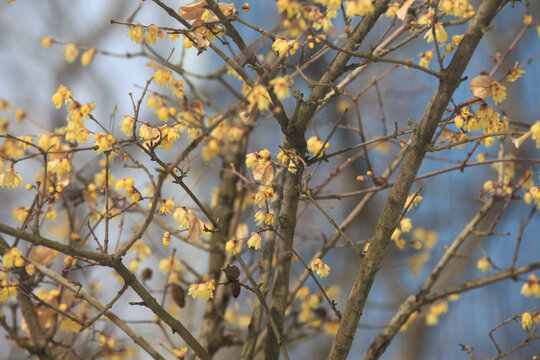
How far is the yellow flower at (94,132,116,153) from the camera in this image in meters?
0.93

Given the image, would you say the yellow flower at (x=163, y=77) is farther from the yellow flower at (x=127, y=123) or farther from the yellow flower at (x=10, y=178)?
the yellow flower at (x=10, y=178)

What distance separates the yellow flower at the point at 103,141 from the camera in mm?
927

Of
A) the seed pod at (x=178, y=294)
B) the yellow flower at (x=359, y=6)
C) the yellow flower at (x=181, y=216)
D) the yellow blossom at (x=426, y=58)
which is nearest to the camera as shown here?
the yellow flower at (x=359, y=6)

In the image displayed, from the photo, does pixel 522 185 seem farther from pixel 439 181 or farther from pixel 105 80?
pixel 105 80

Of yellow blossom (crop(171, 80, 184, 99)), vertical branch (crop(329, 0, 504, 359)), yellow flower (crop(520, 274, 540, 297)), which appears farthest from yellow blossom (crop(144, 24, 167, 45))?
yellow flower (crop(520, 274, 540, 297))

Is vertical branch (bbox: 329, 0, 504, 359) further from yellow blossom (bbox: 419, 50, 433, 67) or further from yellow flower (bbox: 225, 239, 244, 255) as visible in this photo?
yellow blossom (bbox: 419, 50, 433, 67)

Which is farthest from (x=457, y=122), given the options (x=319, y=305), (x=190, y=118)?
(x=319, y=305)

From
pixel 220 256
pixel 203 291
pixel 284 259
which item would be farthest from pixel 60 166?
pixel 220 256

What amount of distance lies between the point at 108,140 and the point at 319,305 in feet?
3.19

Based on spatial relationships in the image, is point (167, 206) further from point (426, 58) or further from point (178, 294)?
point (426, 58)

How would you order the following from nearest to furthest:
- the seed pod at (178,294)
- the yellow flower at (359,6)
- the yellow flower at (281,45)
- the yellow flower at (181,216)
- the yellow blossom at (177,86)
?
the yellow flower at (359,6), the yellow flower at (281,45), the yellow flower at (181,216), the yellow blossom at (177,86), the seed pod at (178,294)

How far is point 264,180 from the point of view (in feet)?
3.29

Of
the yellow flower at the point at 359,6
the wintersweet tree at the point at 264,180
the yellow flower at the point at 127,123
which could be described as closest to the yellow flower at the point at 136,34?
the wintersweet tree at the point at 264,180

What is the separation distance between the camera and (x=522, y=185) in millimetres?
1381
